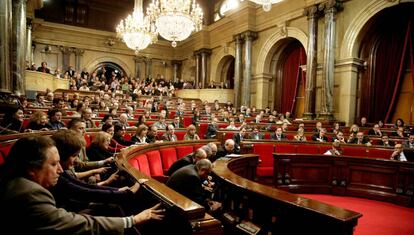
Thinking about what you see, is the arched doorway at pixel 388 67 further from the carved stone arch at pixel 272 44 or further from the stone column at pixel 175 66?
the stone column at pixel 175 66

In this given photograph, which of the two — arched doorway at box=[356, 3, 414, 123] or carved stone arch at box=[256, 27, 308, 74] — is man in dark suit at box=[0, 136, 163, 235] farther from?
carved stone arch at box=[256, 27, 308, 74]

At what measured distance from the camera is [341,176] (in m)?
4.98

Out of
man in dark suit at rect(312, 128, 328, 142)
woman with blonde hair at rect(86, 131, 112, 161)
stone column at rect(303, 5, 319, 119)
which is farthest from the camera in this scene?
stone column at rect(303, 5, 319, 119)

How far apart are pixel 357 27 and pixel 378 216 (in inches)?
280

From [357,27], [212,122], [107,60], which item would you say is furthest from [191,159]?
[107,60]

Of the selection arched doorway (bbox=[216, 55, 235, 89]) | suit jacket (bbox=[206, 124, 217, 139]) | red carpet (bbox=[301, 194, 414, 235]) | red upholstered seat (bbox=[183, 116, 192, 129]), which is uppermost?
arched doorway (bbox=[216, 55, 235, 89])

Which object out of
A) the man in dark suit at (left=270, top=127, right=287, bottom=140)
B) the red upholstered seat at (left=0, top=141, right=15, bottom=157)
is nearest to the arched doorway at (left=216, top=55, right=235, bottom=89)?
the man in dark suit at (left=270, top=127, right=287, bottom=140)

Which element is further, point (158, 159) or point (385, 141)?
point (385, 141)

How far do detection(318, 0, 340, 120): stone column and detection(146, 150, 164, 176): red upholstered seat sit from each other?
708 centimetres

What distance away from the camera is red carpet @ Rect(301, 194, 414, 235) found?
3.41 metres

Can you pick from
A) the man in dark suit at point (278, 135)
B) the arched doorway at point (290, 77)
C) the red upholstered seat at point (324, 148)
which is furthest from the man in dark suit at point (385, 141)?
the arched doorway at point (290, 77)

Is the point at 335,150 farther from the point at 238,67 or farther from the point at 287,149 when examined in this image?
the point at 238,67

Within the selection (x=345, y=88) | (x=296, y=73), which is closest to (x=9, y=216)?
(x=345, y=88)

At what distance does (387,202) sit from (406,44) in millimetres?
6448
